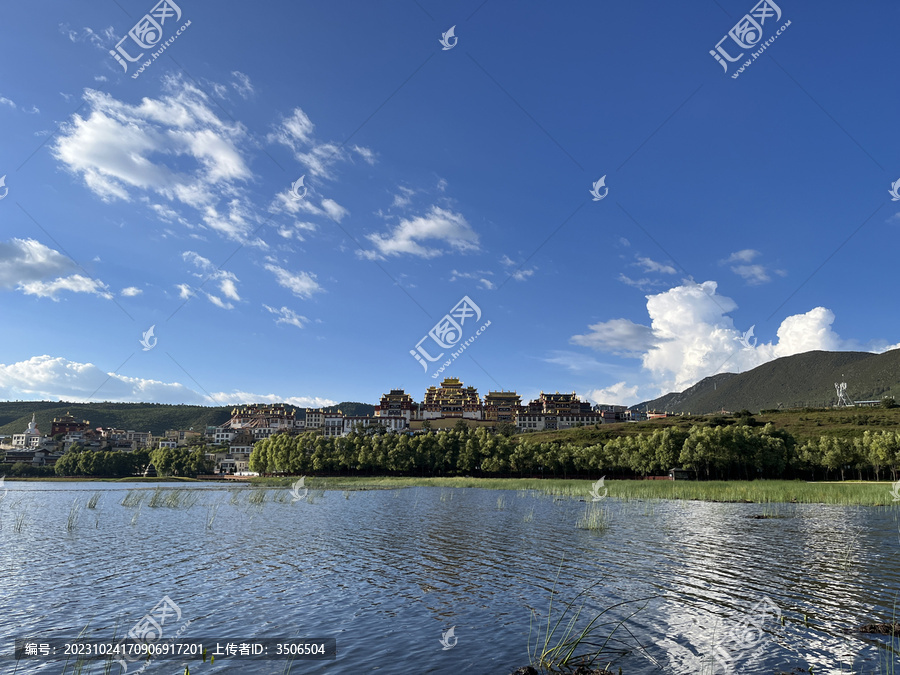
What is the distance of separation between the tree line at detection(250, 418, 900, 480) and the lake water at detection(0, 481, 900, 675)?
63421 millimetres

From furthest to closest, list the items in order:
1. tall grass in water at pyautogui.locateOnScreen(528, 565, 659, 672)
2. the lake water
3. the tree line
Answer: the tree line < the lake water < tall grass in water at pyautogui.locateOnScreen(528, 565, 659, 672)

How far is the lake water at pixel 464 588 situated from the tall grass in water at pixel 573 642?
0.24m

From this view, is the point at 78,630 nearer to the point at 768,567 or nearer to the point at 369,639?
the point at 369,639

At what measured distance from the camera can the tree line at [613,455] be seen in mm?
94375

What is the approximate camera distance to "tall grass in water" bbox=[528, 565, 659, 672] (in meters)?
12.6

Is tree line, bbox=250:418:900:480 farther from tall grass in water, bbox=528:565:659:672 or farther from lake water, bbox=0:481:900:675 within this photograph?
tall grass in water, bbox=528:565:659:672

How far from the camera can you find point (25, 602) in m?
17.9

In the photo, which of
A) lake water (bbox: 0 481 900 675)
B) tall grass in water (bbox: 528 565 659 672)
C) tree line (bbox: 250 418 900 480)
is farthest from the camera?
tree line (bbox: 250 418 900 480)

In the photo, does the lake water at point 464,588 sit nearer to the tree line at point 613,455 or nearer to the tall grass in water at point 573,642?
the tall grass in water at point 573,642

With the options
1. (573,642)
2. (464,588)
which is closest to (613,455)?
(464,588)

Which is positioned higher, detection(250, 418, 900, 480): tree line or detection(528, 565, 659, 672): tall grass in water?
detection(250, 418, 900, 480): tree line

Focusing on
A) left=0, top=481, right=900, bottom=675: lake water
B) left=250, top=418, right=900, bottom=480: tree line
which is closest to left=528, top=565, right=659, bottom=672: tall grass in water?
left=0, top=481, right=900, bottom=675: lake water

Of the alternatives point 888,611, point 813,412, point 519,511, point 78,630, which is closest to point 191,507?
point 519,511

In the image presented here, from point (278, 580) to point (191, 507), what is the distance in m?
34.7
